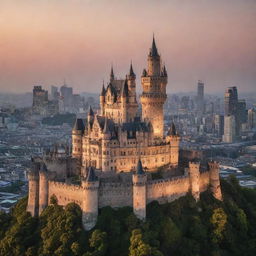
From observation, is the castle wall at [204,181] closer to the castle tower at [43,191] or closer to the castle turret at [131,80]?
the castle turret at [131,80]

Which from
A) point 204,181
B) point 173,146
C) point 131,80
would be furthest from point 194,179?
point 131,80

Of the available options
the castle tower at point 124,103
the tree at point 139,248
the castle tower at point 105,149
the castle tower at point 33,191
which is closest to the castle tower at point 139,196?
the tree at point 139,248

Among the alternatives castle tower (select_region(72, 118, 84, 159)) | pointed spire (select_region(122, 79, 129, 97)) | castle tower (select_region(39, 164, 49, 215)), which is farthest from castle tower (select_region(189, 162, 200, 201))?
castle tower (select_region(39, 164, 49, 215))

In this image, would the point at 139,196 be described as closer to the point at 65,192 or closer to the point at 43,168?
the point at 65,192

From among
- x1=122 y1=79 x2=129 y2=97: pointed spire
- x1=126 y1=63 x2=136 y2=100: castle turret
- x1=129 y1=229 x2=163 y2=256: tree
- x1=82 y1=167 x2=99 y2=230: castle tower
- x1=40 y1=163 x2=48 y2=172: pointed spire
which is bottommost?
x1=129 y1=229 x2=163 y2=256: tree

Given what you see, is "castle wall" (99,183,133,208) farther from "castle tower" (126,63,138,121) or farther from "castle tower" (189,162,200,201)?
"castle tower" (126,63,138,121)

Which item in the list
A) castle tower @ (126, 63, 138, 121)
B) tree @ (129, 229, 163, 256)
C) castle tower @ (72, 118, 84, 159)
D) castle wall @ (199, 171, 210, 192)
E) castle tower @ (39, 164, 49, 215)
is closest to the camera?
tree @ (129, 229, 163, 256)
